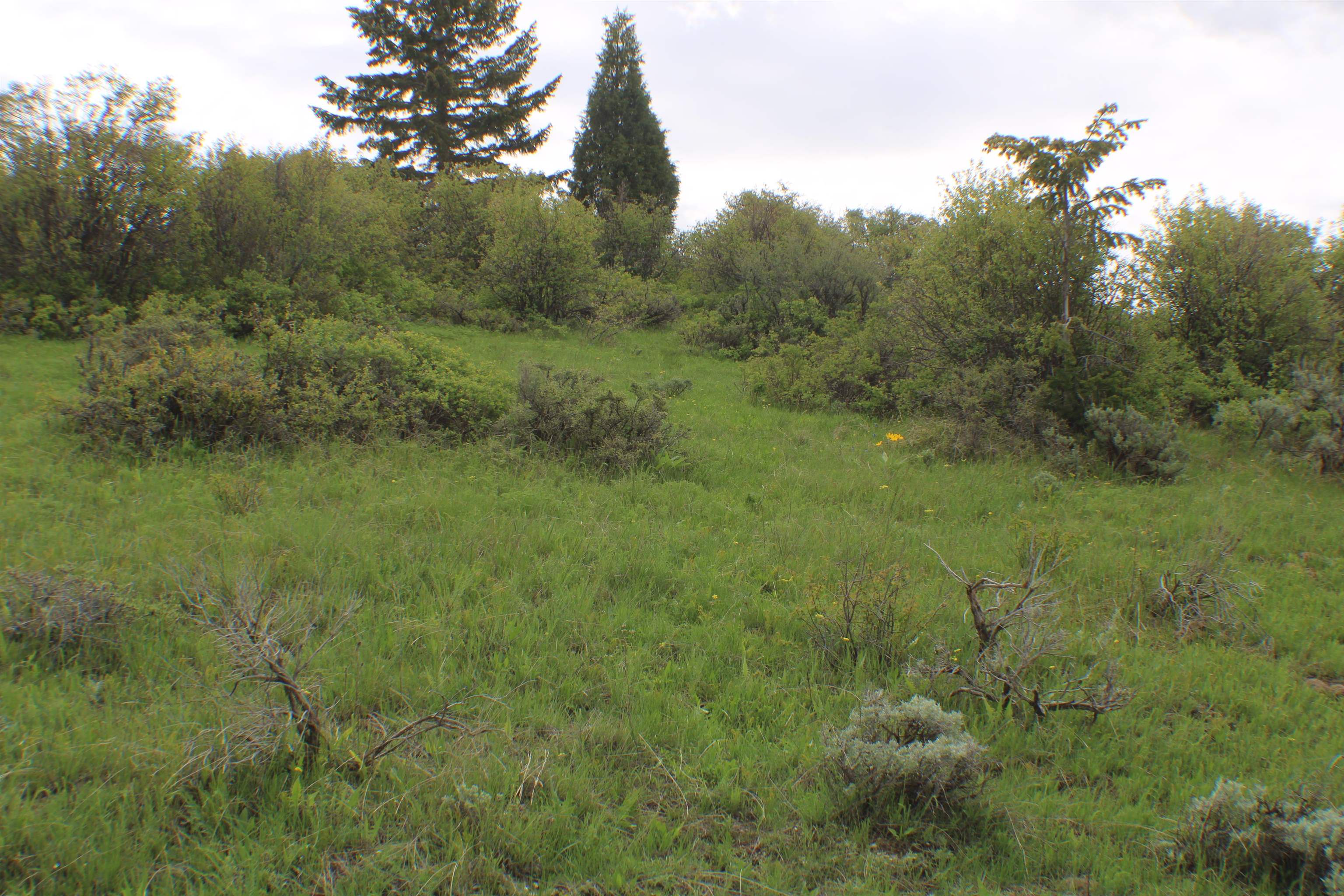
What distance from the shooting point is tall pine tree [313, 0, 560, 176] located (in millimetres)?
27906

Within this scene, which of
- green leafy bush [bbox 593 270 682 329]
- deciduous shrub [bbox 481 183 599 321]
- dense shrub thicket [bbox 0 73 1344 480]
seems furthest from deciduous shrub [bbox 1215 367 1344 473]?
deciduous shrub [bbox 481 183 599 321]

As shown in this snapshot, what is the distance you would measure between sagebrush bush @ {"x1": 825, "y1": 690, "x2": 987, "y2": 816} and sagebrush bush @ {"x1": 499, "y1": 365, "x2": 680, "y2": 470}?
4.64 metres

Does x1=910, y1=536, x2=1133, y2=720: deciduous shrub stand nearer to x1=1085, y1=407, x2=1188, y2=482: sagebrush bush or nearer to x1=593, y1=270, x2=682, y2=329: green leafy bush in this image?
x1=1085, y1=407, x2=1188, y2=482: sagebrush bush

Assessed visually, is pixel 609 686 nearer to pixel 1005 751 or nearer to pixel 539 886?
pixel 539 886

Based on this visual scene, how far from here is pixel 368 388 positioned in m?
7.79

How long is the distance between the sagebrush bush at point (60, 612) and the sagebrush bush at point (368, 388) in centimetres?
354

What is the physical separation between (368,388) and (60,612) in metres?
4.56

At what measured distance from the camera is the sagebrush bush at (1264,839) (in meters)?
2.34

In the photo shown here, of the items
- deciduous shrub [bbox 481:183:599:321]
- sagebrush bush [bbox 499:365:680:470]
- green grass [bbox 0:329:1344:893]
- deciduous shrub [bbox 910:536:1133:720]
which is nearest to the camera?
green grass [bbox 0:329:1344:893]

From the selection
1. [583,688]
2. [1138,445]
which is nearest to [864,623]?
[583,688]

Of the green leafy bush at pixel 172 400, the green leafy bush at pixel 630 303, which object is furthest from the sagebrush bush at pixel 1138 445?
the green leafy bush at pixel 630 303

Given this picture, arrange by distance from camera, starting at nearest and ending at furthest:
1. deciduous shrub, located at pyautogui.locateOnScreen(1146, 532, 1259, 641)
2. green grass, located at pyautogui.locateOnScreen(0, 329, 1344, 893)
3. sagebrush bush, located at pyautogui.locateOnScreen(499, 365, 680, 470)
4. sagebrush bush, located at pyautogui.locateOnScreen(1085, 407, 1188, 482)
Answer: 1. green grass, located at pyautogui.locateOnScreen(0, 329, 1344, 893)
2. deciduous shrub, located at pyautogui.locateOnScreen(1146, 532, 1259, 641)
3. sagebrush bush, located at pyautogui.locateOnScreen(499, 365, 680, 470)
4. sagebrush bush, located at pyautogui.locateOnScreen(1085, 407, 1188, 482)

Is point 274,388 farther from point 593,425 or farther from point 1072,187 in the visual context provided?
point 1072,187

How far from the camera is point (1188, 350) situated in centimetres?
1214
